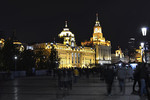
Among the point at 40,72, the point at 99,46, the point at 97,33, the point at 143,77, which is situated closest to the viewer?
the point at 143,77

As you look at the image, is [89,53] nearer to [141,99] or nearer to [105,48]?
[105,48]

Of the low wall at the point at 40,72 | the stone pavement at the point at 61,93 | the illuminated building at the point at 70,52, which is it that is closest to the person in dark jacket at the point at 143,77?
the stone pavement at the point at 61,93

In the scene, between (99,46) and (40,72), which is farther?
(99,46)

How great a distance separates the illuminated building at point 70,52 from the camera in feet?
348

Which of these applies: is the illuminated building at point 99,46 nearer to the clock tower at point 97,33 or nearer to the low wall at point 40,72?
the clock tower at point 97,33

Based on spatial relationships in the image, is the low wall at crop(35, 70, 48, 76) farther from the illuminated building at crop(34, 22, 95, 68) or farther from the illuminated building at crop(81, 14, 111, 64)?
the illuminated building at crop(81, 14, 111, 64)

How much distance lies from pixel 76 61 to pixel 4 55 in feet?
231

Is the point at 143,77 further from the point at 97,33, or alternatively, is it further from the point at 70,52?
the point at 97,33

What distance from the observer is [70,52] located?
374 ft

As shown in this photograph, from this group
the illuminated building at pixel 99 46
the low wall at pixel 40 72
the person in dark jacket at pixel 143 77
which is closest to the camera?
the person in dark jacket at pixel 143 77

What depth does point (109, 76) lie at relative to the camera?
12.8 meters

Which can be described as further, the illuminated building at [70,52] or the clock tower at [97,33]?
the clock tower at [97,33]

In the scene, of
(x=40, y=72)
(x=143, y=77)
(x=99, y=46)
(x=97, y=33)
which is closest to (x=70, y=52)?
(x=99, y=46)

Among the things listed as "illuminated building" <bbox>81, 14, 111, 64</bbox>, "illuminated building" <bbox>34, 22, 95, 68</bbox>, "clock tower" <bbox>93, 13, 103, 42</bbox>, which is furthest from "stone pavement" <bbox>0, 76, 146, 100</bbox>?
"clock tower" <bbox>93, 13, 103, 42</bbox>
